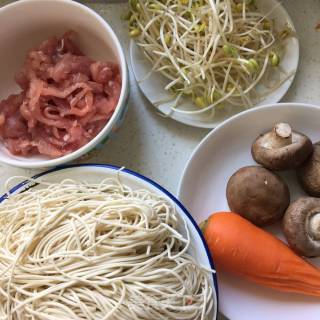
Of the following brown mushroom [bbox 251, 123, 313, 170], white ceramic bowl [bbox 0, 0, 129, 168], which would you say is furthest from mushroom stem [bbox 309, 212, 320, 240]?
white ceramic bowl [bbox 0, 0, 129, 168]

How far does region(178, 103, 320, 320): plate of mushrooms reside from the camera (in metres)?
1.09

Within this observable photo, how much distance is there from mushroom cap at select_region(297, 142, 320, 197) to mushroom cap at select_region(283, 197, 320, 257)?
3 cm

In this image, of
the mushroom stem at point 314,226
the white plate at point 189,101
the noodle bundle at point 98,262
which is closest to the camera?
the noodle bundle at point 98,262

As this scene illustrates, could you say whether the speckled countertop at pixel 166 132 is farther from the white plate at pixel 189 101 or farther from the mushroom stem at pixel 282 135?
the mushroom stem at pixel 282 135

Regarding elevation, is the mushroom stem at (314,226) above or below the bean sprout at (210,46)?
below

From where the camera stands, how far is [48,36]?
1219 millimetres

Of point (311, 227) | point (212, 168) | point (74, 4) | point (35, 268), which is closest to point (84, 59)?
point (74, 4)

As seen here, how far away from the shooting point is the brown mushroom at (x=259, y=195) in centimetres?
109

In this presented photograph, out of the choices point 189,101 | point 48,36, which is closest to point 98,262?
point 189,101

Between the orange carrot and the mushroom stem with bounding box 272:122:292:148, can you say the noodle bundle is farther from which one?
the mushroom stem with bounding box 272:122:292:148

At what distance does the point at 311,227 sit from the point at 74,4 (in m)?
0.66

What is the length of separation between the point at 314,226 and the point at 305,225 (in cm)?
2

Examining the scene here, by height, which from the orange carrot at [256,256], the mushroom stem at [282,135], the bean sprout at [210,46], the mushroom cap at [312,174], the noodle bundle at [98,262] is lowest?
the orange carrot at [256,256]

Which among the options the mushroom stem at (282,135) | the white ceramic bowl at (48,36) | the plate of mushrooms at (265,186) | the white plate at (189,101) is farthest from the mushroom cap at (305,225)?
the white ceramic bowl at (48,36)
